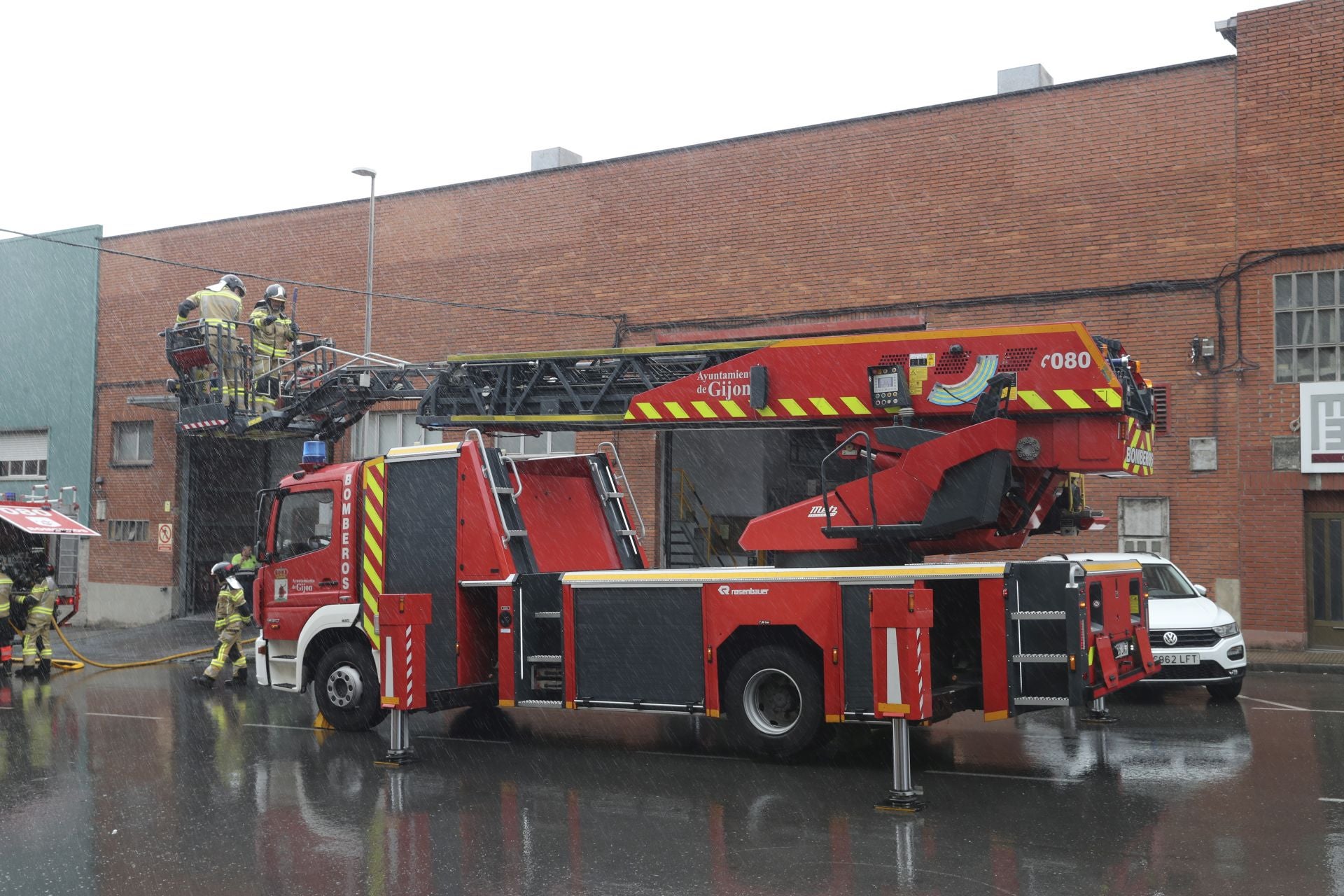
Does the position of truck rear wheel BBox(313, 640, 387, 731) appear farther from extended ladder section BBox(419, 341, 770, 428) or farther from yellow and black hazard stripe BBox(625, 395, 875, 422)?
yellow and black hazard stripe BBox(625, 395, 875, 422)

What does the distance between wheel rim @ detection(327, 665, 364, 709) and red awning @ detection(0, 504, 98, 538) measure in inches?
291

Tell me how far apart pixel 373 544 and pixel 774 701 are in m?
3.99

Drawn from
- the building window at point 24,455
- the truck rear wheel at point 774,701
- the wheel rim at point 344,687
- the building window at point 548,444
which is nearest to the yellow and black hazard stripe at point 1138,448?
the truck rear wheel at point 774,701

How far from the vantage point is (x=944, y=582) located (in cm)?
871

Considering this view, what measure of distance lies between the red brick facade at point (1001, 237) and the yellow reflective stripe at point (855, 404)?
9251mm

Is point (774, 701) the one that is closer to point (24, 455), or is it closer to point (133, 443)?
point (133, 443)

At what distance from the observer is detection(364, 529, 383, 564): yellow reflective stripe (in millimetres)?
11039

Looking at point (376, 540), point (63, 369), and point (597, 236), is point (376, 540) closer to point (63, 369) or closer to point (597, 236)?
point (597, 236)

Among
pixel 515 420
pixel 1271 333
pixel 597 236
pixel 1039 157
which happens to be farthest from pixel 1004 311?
pixel 515 420

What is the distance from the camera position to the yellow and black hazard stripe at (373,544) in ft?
36.1

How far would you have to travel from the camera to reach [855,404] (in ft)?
32.1

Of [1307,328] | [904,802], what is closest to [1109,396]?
[904,802]

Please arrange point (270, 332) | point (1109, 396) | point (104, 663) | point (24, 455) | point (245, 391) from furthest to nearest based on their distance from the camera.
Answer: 1. point (24, 455)
2. point (104, 663)
3. point (270, 332)
4. point (245, 391)
5. point (1109, 396)

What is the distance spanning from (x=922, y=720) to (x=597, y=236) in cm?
1543
